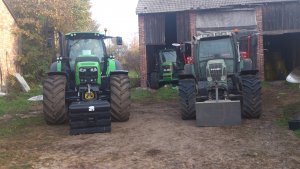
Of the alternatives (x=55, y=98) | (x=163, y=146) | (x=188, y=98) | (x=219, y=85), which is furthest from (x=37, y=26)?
(x=163, y=146)

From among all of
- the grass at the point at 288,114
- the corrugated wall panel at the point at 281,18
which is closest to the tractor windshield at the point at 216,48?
the grass at the point at 288,114

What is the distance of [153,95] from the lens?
1875 cm

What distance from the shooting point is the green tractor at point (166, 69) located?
21500mm

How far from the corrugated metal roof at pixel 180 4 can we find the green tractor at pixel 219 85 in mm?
9668

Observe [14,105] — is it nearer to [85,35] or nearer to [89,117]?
[85,35]

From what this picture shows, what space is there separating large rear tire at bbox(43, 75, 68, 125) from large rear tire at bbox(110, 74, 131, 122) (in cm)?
Result: 124

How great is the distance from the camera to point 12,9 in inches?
972

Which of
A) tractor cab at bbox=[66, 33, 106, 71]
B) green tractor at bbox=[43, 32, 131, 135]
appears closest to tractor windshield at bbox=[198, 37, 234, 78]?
green tractor at bbox=[43, 32, 131, 135]

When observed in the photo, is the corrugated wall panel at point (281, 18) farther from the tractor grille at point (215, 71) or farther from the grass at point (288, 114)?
the tractor grille at point (215, 71)

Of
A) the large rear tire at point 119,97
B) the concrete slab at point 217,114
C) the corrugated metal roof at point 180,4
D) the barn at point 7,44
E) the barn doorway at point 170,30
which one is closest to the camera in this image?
the concrete slab at point 217,114

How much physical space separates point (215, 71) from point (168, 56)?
11.5 metres

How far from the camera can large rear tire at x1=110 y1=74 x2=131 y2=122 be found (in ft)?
34.4

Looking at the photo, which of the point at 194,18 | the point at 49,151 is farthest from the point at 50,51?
the point at 49,151

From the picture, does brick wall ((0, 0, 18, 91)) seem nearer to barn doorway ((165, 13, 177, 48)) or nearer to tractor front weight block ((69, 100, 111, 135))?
barn doorway ((165, 13, 177, 48))
